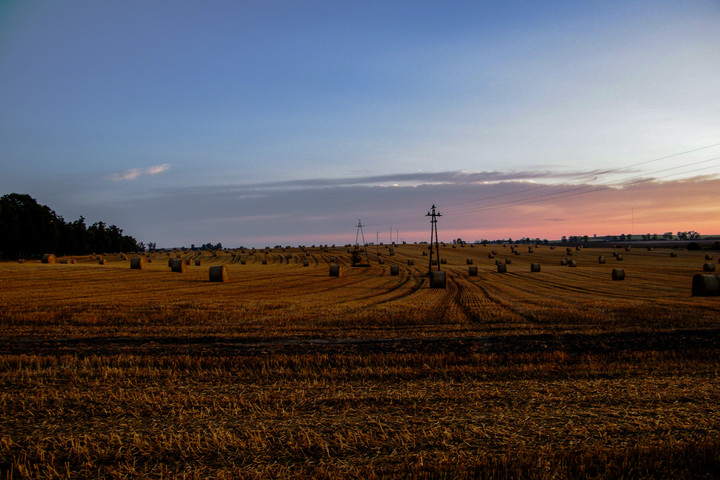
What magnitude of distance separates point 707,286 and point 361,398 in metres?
28.5

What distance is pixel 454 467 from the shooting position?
18.1ft

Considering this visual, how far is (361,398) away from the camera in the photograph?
8172 mm

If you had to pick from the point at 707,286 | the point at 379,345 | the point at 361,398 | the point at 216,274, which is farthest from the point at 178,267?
the point at 707,286

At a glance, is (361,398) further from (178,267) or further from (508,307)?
(178,267)

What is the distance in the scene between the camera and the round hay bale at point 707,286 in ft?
90.7

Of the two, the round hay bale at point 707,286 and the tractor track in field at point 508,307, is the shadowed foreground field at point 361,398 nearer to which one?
the tractor track in field at point 508,307

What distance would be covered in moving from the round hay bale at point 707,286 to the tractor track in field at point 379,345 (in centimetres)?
1575

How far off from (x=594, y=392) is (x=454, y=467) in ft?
14.1

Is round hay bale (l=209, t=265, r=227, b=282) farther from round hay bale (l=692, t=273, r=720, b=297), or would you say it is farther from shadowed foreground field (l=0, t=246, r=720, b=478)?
round hay bale (l=692, t=273, r=720, b=297)

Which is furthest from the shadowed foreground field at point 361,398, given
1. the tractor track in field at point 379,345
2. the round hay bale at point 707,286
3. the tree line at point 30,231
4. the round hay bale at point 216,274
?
the tree line at point 30,231

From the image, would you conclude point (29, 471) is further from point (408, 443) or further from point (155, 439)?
point (408, 443)

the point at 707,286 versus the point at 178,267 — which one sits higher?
the point at 178,267

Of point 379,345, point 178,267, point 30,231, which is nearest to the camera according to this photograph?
point 379,345

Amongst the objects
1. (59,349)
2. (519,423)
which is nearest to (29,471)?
(519,423)
